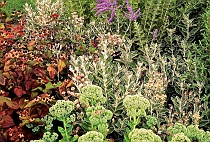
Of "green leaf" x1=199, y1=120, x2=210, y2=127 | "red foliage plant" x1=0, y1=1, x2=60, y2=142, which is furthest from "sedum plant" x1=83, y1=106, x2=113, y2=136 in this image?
"green leaf" x1=199, y1=120, x2=210, y2=127

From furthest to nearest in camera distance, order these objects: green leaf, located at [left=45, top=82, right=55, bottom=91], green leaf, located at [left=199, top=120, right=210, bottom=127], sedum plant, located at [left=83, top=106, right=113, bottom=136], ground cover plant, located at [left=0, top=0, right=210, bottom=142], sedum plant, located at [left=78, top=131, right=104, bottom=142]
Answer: green leaf, located at [left=199, top=120, right=210, bottom=127] → green leaf, located at [left=45, top=82, right=55, bottom=91] → ground cover plant, located at [left=0, top=0, right=210, bottom=142] → sedum plant, located at [left=83, top=106, right=113, bottom=136] → sedum plant, located at [left=78, top=131, right=104, bottom=142]

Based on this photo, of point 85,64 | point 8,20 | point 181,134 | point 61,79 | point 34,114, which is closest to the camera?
point 181,134

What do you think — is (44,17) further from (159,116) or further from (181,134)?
(181,134)

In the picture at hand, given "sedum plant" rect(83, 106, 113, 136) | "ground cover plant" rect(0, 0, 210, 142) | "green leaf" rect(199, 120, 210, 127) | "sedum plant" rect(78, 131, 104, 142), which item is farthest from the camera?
"green leaf" rect(199, 120, 210, 127)

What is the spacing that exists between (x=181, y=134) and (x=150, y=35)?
230 cm

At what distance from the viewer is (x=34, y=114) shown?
9.70ft

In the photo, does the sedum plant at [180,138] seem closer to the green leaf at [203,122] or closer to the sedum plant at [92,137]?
the sedum plant at [92,137]

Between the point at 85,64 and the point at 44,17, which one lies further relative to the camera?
the point at 44,17

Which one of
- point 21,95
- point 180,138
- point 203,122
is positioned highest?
point 180,138

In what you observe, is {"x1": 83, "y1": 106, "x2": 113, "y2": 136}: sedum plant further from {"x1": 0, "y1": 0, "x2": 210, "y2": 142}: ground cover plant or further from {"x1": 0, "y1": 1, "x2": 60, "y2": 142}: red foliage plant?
{"x1": 0, "y1": 1, "x2": 60, "y2": 142}: red foliage plant

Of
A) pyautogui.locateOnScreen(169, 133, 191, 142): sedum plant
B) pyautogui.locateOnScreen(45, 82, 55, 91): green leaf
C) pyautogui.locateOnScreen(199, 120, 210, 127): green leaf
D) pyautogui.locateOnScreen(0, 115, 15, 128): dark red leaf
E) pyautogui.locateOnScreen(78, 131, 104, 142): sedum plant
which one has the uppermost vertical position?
pyautogui.locateOnScreen(78, 131, 104, 142): sedum plant

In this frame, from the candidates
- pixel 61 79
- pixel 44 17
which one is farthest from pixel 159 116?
pixel 44 17

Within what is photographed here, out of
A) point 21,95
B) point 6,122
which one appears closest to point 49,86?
point 21,95

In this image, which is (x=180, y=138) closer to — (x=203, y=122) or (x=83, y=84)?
(x=83, y=84)
